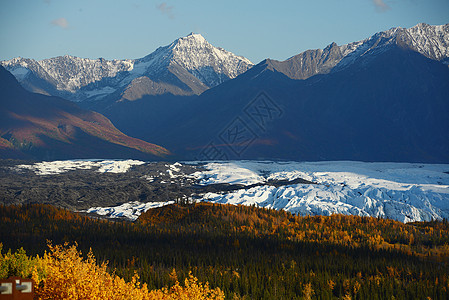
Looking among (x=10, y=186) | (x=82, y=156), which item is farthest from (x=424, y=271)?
(x=82, y=156)

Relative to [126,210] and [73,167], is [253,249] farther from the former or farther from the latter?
[73,167]

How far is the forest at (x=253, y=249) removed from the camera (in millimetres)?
22297

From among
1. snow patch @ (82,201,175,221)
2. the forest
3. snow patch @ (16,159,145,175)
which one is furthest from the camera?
snow patch @ (16,159,145,175)

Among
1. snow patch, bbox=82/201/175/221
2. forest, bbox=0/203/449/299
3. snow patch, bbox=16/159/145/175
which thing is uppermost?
snow patch, bbox=16/159/145/175

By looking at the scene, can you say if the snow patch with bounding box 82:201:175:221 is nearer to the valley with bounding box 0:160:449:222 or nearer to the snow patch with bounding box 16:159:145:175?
the valley with bounding box 0:160:449:222

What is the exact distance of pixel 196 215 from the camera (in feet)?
146

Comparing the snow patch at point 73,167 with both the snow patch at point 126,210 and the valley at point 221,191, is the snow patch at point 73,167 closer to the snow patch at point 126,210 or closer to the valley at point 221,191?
the valley at point 221,191

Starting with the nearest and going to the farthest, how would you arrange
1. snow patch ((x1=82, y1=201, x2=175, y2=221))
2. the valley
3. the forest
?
the forest, snow patch ((x1=82, y1=201, x2=175, y2=221)), the valley

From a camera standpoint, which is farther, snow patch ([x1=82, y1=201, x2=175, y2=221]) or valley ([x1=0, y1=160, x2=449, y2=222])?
valley ([x1=0, y1=160, x2=449, y2=222])

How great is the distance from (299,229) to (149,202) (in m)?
35.8

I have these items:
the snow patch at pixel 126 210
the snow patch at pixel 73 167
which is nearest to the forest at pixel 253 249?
the snow patch at pixel 126 210

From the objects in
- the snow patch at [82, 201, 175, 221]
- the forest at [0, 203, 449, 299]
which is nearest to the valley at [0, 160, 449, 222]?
the snow patch at [82, 201, 175, 221]

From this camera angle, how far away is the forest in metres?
22.3

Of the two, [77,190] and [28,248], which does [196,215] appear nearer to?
[28,248]
